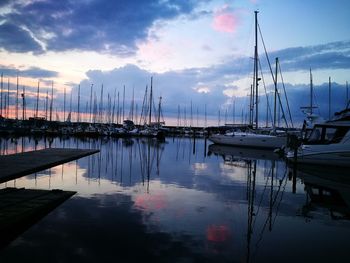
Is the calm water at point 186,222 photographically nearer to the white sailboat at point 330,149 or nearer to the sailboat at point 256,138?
the white sailboat at point 330,149

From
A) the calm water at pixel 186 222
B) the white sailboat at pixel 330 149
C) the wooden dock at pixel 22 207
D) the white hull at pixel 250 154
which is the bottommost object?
the white hull at pixel 250 154

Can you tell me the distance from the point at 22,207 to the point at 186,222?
4618mm

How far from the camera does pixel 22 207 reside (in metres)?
10.2

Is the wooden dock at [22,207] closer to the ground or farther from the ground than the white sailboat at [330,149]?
closer to the ground

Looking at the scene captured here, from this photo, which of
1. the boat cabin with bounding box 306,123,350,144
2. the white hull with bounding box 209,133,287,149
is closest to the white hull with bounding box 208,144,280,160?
the white hull with bounding box 209,133,287,149

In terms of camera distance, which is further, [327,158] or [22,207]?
[327,158]

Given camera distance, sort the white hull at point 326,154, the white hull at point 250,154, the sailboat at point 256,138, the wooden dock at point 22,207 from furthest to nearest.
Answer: the sailboat at point 256,138 → the white hull at point 250,154 → the white hull at point 326,154 → the wooden dock at point 22,207

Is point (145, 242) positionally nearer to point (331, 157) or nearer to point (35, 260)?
point (35, 260)

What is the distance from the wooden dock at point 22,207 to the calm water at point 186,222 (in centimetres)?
24

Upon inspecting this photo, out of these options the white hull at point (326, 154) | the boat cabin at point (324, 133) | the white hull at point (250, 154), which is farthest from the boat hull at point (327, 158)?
the white hull at point (250, 154)

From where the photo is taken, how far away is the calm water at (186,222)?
7773mm

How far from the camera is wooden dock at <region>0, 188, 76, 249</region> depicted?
852 cm

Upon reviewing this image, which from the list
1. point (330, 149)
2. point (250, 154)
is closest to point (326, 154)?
point (330, 149)

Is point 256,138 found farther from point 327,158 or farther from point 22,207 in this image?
point 22,207
